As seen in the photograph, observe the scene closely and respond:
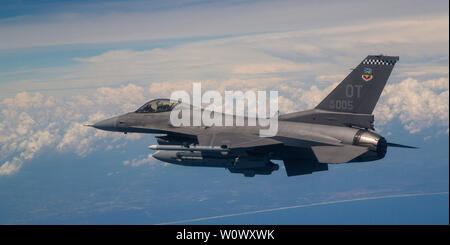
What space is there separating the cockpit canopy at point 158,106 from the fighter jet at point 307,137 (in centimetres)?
105

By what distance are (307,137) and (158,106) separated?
27.7 feet

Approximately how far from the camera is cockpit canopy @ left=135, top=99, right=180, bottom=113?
74.7 feet

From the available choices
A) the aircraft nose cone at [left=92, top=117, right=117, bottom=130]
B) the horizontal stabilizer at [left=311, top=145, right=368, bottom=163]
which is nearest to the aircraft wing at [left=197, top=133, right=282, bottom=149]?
the horizontal stabilizer at [left=311, top=145, right=368, bottom=163]

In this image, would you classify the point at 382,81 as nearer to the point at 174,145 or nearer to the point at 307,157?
the point at 307,157

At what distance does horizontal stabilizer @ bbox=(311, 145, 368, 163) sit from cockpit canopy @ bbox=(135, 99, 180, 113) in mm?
8397

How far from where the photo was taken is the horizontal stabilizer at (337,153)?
1681 centimetres

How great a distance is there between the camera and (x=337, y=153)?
1725 centimetres

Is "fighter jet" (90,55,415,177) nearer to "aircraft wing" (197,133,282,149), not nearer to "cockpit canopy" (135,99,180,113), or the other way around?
"aircraft wing" (197,133,282,149)

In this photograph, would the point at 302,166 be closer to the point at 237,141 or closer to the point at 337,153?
the point at 337,153

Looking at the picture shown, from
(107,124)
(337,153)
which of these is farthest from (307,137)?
(107,124)

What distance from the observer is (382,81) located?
65.0 feet
